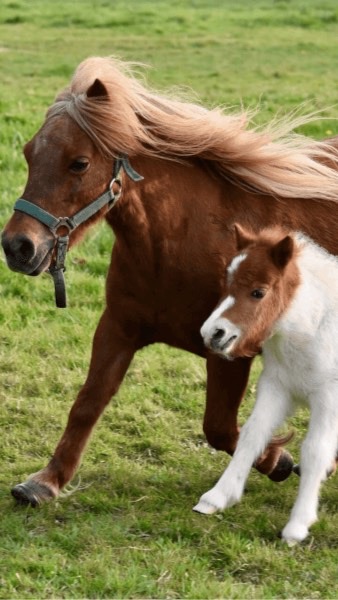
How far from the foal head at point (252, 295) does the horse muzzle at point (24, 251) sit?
687 millimetres

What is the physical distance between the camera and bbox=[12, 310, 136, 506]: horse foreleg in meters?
5.18

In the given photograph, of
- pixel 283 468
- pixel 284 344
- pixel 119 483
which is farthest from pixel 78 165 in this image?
pixel 283 468

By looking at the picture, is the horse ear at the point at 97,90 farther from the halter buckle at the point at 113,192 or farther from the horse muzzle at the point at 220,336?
the horse muzzle at the point at 220,336

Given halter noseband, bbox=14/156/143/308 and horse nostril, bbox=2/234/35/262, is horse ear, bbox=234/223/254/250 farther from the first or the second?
horse nostril, bbox=2/234/35/262

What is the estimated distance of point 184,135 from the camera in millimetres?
4980

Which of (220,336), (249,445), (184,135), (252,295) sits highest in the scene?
(184,135)

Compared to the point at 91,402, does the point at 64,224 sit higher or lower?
higher

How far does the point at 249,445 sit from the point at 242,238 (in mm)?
792

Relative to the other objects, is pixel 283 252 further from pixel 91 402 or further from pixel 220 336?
pixel 91 402

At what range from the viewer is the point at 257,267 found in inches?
180

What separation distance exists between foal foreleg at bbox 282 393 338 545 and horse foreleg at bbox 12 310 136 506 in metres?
0.93

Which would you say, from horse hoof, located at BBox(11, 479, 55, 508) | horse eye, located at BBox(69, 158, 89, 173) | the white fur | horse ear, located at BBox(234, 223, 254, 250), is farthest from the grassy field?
horse ear, located at BBox(234, 223, 254, 250)

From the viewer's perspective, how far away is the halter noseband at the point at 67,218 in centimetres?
462

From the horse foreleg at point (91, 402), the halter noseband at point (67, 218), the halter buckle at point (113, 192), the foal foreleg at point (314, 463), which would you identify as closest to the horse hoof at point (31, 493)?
the horse foreleg at point (91, 402)
